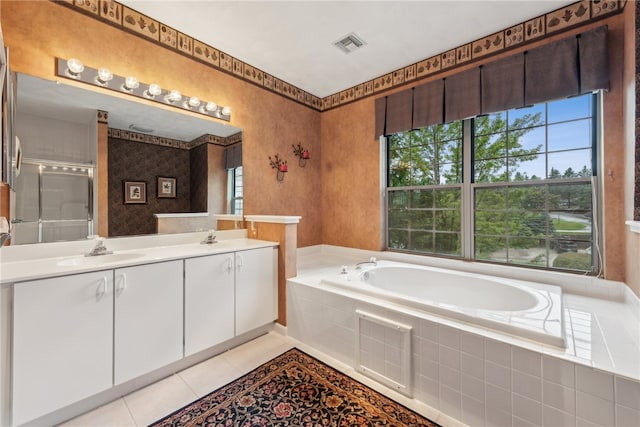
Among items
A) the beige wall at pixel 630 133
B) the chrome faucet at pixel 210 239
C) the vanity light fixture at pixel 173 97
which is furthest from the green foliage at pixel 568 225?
the vanity light fixture at pixel 173 97

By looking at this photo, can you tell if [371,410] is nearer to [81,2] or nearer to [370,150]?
[370,150]

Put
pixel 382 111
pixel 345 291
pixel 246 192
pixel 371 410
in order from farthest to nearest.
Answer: pixel 382 111 < pixel 246 192 < pixel 345 291 < pixel 371 410

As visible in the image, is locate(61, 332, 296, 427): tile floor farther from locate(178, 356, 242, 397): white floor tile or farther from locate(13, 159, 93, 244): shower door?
locate(13, 159, 93, 244): shower door

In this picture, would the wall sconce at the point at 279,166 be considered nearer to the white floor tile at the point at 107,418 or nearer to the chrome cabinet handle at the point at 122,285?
the chrome cabinet handle at the point at 122,285

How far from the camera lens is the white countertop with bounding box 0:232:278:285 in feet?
4.49

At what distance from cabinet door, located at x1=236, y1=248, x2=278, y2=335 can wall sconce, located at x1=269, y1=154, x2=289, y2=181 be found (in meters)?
1.12

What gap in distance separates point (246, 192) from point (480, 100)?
2433 mm

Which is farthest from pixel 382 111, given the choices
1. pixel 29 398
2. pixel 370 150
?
pixel 29 398

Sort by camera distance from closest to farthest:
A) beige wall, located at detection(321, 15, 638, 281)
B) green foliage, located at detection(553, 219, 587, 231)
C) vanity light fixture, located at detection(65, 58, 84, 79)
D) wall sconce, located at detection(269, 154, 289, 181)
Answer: vanity light fixture, located at detection(65, 58, 84, 79) → green foliage, located at detection(553, 219, 587, 231) → wall sconce, located at detection(269, 154, 289, 181) → beige wall, located at detection(321, 15, 638, 281)

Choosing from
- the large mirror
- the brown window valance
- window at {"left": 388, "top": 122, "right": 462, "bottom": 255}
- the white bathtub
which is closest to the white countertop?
the large mirror

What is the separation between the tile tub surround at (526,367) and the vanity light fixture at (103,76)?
233 cm

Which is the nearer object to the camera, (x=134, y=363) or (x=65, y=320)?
(x=65, y=320)

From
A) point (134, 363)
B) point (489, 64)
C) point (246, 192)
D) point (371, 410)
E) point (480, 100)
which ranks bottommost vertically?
point (371, 410)

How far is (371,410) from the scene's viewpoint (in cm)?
153
